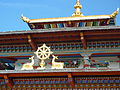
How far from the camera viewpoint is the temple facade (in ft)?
43.0

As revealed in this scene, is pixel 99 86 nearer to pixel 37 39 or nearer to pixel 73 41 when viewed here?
pixel 73 41

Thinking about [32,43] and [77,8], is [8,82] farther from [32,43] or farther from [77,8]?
[77,8]

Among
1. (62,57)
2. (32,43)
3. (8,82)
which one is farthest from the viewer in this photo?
(62,57)

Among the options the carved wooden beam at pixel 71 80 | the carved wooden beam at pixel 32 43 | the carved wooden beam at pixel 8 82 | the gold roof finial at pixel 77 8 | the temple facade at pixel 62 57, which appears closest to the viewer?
the carved wooden beam at pixel 71 80

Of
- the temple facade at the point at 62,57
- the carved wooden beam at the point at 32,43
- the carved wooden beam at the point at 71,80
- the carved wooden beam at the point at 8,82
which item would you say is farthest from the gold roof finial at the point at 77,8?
the carved wooden beam at the point at 8,82

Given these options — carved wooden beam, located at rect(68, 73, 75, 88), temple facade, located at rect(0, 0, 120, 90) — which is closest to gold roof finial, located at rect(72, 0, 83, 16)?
temple facade, located at rect(0, 0, 120, 90)

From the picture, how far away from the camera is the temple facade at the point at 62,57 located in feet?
43.0

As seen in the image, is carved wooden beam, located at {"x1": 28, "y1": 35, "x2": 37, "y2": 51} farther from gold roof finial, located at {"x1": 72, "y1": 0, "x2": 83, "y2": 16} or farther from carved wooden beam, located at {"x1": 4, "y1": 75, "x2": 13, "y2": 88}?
gold roof finial, located at {"x1": 72, "y1": 0, "x2": 83, "y2": 16}

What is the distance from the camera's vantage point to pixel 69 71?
12516mm

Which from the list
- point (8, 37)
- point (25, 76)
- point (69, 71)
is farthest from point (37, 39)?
point (69, 71)

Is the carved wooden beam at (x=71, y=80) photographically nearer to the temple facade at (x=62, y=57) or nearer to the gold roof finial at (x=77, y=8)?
the temple facade at (x=62, y=57)

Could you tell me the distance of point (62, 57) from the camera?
16516 millimetres

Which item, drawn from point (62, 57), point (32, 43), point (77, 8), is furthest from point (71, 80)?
point (77, 8)

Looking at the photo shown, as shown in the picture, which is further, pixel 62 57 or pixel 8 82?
pixel 62 57
